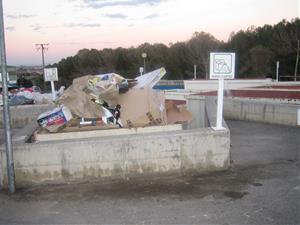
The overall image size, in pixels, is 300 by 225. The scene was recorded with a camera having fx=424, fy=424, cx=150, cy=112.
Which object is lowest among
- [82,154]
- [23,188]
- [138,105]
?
[23,188]

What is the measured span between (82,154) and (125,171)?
0.68 metres

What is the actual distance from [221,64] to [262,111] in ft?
20.5

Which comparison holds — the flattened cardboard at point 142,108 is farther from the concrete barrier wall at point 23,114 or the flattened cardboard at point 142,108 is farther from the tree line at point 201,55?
the tree line at point 201,55

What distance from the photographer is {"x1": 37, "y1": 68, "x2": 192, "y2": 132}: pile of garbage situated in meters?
6.98

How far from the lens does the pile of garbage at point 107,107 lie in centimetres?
698

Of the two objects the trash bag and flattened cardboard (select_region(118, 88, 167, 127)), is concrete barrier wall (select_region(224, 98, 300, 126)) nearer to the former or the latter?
flattened cardboard (select_region(118, 88, 167, 127))

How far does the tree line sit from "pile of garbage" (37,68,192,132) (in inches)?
1768

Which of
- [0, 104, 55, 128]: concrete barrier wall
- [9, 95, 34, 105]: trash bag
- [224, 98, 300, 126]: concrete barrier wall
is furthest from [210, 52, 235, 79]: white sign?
[9, 95, 34, 105]: trash bag

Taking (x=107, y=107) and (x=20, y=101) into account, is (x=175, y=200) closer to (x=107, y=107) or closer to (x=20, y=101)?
(x=107, y=107)

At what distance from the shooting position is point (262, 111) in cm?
1242

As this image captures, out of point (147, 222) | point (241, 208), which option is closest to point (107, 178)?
point (147, 222)

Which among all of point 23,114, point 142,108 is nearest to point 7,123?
point 142,108

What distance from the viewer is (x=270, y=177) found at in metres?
6.34

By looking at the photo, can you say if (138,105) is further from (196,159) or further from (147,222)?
(147,222)
